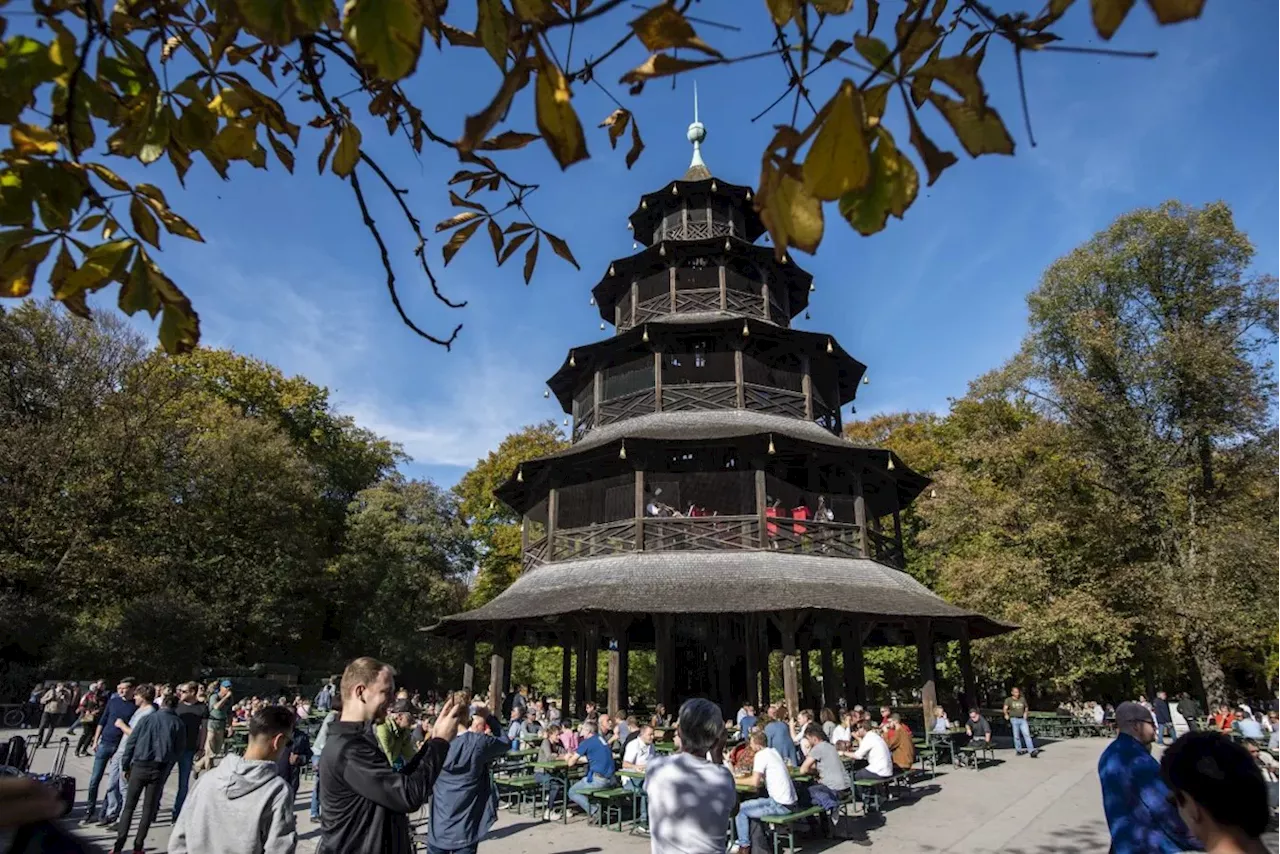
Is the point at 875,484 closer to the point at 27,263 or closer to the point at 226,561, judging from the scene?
the point at 27,263

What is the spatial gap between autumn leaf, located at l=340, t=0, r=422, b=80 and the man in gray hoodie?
3569 mm

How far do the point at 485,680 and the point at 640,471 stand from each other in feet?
84.8

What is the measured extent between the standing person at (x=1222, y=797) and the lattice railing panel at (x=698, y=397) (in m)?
17.6

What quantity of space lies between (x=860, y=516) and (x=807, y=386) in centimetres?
432

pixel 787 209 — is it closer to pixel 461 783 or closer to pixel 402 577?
pixel 461 783

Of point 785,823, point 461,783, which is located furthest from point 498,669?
point 461,783

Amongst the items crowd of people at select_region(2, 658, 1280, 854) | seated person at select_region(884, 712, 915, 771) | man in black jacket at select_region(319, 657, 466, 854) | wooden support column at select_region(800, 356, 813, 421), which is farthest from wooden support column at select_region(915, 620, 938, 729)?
man in black jacket at select_region(319, 657, 466, 854)

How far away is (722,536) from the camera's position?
17.9 metres

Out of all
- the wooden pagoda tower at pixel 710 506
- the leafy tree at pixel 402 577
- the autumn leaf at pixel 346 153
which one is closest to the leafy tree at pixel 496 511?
the leafy tree at pixel 402 577

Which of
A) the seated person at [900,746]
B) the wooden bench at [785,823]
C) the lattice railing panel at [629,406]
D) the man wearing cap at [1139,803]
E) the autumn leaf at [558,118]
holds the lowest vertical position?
the wooden bench at [785,823]

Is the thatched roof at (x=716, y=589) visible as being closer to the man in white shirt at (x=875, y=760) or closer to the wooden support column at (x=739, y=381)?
the man in white shirt at (x=875, y=760)

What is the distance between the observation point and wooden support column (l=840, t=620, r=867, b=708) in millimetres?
19938

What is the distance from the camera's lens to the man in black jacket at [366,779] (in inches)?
141

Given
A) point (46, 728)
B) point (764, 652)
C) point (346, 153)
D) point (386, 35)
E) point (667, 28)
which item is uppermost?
point (346, 153)
